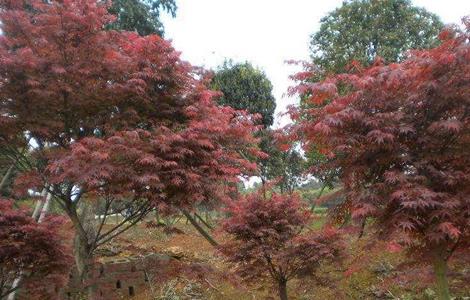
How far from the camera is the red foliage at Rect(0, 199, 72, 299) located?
6.11m

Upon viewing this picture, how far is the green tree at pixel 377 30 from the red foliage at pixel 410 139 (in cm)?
927

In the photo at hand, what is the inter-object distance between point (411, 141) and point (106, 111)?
134 inches

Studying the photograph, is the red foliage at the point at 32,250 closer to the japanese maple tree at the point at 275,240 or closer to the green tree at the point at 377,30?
the japanese maple tree at the point at 275,240

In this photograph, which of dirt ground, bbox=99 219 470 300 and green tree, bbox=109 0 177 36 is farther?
green tree, bbox=109 0 177 36

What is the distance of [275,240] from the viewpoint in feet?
21.2

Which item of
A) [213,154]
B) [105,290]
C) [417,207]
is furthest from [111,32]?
[105,290]

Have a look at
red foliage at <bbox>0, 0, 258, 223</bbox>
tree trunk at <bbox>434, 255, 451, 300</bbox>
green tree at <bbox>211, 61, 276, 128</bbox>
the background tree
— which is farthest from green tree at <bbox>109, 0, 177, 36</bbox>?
tree trunk at <bbox>434, 255, 451, 300</bbox>

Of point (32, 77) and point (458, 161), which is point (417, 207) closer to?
point (458, 161)

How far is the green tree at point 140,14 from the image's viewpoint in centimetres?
1003

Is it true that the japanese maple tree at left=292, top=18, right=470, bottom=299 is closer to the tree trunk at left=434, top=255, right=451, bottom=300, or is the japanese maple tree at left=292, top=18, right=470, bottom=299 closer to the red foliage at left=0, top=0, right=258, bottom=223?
the tree trunk at left=434, top=255, right=451, bottom=300

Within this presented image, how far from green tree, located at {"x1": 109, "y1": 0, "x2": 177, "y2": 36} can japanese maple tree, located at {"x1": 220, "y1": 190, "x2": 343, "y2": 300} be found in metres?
5.65

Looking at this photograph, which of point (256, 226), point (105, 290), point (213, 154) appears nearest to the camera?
point (213, 154)

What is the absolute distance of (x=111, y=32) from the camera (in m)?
5.46

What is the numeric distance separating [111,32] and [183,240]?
31.5 ft
